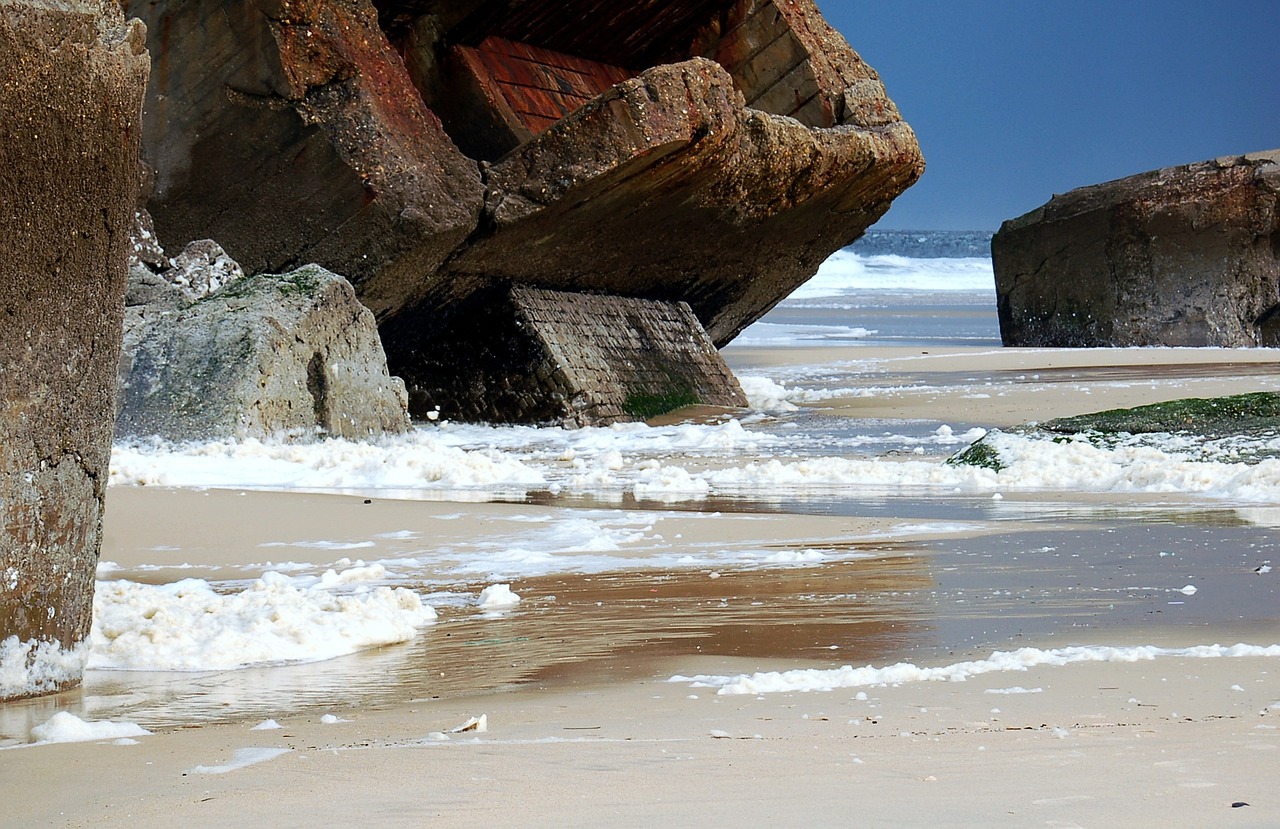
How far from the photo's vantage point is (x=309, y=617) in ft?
10.5

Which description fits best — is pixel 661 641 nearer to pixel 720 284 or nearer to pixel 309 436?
pixel 309 436

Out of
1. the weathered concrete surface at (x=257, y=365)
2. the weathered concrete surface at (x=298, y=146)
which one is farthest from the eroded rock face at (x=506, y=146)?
the weathered concrete surface at (x=257, y=365)

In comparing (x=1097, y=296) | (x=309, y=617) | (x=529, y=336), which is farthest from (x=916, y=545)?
(x=1097, y=296)

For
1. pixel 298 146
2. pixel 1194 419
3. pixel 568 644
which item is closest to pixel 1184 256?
pixel 1194 419

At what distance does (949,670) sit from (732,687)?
364 millimetres

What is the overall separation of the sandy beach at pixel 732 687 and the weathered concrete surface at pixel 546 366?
12.5ft

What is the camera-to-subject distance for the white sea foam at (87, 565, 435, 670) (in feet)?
9.80

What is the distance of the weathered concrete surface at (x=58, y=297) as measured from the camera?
2.58 meters

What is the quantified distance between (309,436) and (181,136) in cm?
179

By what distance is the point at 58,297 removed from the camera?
2.67 metres

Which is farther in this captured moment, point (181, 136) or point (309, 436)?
point (181, 136)

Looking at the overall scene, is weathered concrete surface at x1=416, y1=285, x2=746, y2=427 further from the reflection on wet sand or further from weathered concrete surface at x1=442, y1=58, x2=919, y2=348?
the reflection on wet sand

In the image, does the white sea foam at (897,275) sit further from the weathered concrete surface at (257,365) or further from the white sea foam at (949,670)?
the white sea foam at (949,670)

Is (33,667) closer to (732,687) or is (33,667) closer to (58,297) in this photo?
(58,297)
